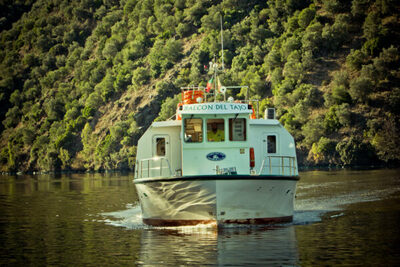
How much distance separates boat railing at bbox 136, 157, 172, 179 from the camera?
26706mm

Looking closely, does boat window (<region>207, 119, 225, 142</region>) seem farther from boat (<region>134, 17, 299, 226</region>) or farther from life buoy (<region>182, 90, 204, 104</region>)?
life buoy (<region>182, 90, 204, 104</region>)

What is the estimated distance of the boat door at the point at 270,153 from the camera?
26.7m

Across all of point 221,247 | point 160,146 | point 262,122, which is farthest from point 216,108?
point 221,247

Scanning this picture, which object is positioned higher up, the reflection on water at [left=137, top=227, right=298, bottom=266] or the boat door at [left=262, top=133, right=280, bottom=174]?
the boat door at [left=262, top=133, right=280, bottom=174]

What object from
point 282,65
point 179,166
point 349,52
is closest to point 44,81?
point 282,65

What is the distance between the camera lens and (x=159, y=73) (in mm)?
133625

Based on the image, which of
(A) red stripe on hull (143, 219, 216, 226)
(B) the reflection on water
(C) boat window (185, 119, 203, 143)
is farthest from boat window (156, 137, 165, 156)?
(B) the reflection on water

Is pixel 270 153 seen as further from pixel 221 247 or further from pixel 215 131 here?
pixel 221 247

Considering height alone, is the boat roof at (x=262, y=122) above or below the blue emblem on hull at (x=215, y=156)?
A: above

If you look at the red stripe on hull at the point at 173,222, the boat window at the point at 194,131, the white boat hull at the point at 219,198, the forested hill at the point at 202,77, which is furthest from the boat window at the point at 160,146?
the forested hill at the point at 202,77

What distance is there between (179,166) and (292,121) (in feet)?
244

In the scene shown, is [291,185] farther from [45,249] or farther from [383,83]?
[383,83]

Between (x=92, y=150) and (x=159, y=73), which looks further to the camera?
(x=159, y=73)

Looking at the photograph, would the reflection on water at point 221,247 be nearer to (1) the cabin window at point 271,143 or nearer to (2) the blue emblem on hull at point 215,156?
(2) the blue emblem on hull at point 215,156
